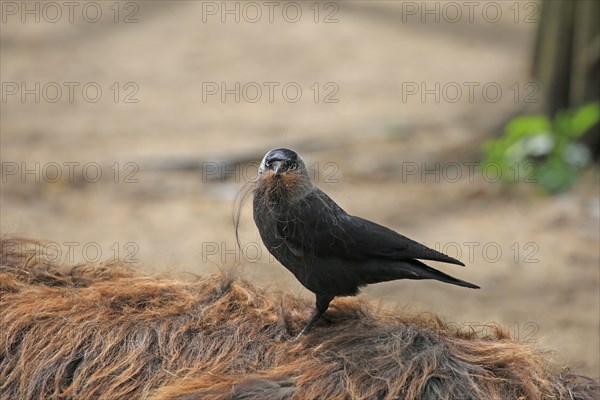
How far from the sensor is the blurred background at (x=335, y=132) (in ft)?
24.6

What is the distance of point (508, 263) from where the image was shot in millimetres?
7551

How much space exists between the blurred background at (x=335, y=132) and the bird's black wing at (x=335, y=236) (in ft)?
2.68

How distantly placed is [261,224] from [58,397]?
0.86m

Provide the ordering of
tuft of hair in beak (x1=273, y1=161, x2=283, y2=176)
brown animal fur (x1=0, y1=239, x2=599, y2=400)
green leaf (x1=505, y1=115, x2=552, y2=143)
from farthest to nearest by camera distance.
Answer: green leaf (x1=505, y1=115, x2=552, y2=143)
tuft of hair in beak (x1=273, y1=161, x2=283, y2=176)
brown animal fur (x1=0, y1=239, x2=599, y2=400)

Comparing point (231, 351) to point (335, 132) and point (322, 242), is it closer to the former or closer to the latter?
point (322, 242)

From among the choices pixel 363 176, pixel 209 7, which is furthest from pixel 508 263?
pixel 209 7

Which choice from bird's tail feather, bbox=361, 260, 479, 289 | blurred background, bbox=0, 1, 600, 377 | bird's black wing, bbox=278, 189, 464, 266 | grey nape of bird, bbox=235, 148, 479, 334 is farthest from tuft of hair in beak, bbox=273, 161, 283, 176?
blurred background, bbox=0, 1, 600, 377

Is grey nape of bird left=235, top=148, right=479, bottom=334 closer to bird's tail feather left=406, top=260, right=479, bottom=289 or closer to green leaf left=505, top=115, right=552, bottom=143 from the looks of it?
bird's tail feather left=406, top=260, right=479, bottom=289

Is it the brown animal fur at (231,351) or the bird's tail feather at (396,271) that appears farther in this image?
the bird's tail feather at (396,271)

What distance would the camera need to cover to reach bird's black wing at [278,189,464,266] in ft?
9.21

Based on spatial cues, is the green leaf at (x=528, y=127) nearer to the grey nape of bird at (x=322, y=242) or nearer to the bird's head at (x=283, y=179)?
the grey nape of bird at (x=322, y=242)

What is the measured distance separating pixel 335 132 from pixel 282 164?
7863mm

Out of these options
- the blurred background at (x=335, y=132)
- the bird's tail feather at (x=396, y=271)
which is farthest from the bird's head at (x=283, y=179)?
the blurred background at (x=335, y=132)

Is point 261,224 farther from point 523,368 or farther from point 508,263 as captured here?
point 508,263
